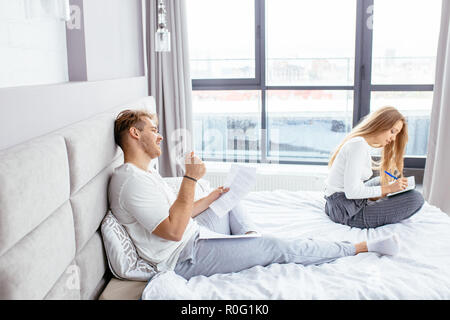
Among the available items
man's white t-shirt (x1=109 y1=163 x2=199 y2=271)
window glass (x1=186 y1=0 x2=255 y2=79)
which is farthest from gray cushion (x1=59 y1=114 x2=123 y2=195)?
window glass (x1=186 y1=0 x2=255 y2=79)

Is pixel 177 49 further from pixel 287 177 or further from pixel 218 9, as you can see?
pixel 287 177

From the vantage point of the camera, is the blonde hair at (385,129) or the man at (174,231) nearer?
the man at (174,231)

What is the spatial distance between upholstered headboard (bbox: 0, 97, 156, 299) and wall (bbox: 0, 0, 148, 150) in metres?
0.08

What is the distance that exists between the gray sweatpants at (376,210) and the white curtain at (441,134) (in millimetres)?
1212

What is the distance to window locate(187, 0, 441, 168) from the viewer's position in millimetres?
3537

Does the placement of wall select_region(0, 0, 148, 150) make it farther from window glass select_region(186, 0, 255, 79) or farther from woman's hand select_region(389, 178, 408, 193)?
woman's hand select_region(389, 178, 408, 193)

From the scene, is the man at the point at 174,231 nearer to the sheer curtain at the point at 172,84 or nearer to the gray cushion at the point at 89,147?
the gray cushion at the point at 89,147

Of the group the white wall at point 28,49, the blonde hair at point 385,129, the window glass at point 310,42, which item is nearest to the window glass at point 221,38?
the window glass at point 310,42

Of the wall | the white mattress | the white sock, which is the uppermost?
the wall

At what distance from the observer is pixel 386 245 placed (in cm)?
182

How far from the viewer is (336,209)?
229cm

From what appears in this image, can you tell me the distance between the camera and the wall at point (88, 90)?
1293mm
